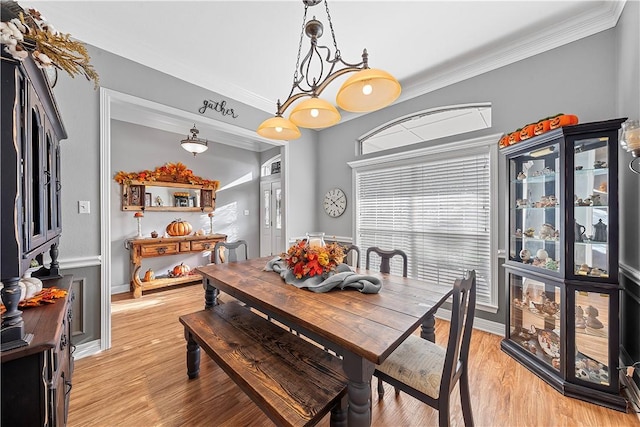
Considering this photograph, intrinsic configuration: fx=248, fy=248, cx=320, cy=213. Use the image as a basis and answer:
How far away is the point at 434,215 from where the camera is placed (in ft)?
10.4

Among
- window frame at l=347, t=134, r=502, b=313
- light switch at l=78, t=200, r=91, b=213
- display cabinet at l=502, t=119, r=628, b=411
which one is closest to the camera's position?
display cabinet at l=502, t=119, r=628, b=411

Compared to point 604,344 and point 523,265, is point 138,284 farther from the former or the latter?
point 604,344

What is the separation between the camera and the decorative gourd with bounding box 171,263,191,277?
4.56m

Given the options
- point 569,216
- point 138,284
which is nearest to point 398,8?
point 569,216

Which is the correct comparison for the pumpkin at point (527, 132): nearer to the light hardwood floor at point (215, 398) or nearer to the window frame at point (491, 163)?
the window frame at point (491, 163)

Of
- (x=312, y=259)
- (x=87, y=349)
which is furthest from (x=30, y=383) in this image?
(x=87, y=349)

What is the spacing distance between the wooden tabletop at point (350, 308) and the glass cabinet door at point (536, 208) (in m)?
1.19

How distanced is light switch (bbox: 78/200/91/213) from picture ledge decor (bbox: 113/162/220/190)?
209 centimetres

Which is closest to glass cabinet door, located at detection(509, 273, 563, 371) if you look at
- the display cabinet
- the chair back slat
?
the display cabinet

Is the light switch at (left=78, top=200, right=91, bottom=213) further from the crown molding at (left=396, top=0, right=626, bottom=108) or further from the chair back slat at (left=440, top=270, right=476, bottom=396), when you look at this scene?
the crown molding at (left=396, top=0, right=626, bottom=108)

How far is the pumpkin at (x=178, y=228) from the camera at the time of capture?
455 cm

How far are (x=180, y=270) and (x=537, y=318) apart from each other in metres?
5.10

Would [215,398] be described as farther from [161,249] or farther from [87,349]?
[161,249]

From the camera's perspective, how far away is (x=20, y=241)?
915 mm
